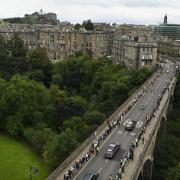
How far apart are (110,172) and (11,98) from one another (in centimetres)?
3643

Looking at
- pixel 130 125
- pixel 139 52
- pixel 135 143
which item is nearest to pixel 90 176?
pixel 135 143

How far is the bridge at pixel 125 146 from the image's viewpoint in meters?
40.3

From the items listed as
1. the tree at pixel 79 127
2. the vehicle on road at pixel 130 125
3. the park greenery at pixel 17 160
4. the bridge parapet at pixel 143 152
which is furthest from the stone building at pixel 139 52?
the vehicle on road at pixel 130 125

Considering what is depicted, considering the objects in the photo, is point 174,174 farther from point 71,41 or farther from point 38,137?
point 71,41

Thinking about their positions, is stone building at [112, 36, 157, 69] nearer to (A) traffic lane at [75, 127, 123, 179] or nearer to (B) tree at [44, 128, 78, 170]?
(B) tree at [44, 128, 78, 170]

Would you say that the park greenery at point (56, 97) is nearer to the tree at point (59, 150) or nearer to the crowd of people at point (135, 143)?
the tree at point (59, 150)

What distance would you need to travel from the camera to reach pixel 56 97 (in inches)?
3327

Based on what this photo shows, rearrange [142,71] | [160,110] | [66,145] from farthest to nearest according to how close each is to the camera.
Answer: [142,71] < [160,110] < [66,145]

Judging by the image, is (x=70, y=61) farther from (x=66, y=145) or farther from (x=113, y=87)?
(x=66, y=145)

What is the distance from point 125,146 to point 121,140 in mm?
2049

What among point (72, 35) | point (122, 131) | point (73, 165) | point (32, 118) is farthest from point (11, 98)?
point (72, 35)

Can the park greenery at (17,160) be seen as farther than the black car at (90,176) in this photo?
Yes

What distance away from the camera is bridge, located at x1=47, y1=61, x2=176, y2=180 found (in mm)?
40281

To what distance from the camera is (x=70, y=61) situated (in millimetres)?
109688
